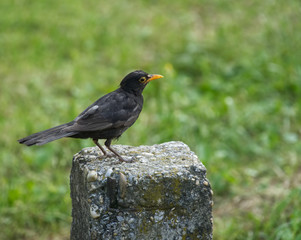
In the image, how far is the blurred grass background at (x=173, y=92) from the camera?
5.76 metres

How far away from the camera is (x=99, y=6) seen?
39.8ft

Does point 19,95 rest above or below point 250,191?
above

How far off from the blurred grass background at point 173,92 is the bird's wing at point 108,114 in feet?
6.20

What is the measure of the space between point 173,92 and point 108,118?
4.43 metres

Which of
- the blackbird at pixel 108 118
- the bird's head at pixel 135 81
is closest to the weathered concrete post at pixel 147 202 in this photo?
the blackbird at pixel 108 118

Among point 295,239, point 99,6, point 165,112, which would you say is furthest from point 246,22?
point 295,239

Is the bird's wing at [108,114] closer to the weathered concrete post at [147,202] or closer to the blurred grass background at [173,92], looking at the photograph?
the weathered concrete post at [147,202]

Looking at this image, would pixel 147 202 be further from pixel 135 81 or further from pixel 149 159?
pixel 135 81

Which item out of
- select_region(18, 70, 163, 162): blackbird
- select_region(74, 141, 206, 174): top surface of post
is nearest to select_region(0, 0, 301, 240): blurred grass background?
select_region(74, 141, 206, 174): top surface of post

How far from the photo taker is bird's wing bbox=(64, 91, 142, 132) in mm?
3879

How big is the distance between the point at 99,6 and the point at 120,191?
952 cm

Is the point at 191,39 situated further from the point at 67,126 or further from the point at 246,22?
the point at 67,126

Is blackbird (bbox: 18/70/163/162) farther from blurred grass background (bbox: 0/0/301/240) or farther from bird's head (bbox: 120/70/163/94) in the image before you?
blurred grass background (bbox: 0/0/301/240)

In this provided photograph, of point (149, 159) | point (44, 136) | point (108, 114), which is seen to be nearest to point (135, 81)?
point (108, 114)
